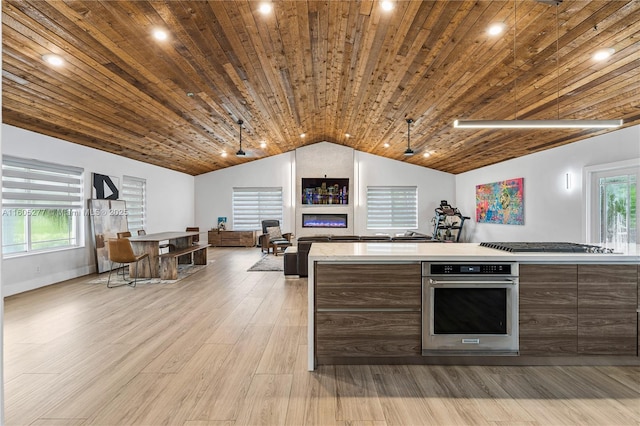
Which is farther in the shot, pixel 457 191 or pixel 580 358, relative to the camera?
pixel 457 191

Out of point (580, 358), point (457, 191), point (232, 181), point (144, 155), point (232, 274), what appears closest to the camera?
point (580, 358)

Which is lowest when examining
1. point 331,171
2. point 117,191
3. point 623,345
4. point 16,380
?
point 16,380

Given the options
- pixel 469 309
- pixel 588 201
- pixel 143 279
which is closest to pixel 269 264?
pixel 143 279

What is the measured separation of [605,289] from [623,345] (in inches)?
17.1

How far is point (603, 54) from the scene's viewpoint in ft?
11.3

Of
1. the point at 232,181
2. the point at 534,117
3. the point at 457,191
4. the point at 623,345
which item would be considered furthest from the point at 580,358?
the point at 232,181

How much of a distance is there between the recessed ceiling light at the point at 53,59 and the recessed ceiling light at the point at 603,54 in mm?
5102

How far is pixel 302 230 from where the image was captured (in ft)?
37.4

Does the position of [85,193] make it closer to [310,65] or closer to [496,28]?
[310,65]

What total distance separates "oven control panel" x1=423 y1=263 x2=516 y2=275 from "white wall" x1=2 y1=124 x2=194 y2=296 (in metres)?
5.35

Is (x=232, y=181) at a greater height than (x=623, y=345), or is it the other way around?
(x=232, y=181)

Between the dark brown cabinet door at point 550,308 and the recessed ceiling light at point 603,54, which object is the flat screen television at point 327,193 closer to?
the recessed ceiling light at point 603,54

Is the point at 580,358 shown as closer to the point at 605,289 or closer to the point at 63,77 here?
the point at 605,289

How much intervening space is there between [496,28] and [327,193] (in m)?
8.28
